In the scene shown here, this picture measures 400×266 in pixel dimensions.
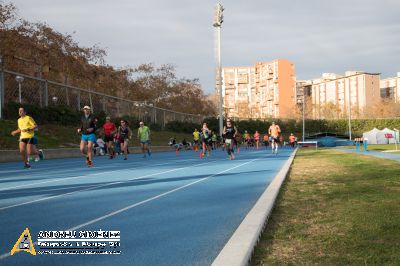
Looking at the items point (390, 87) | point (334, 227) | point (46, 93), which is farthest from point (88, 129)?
point (390, 87)

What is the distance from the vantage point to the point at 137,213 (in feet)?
19.8

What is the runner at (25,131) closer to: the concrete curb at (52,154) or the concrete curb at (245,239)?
the concrete curb at (52,154)

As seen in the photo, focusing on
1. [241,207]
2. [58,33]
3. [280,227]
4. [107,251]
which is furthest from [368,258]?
[58,33]

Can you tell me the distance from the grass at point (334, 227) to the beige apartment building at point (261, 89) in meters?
103

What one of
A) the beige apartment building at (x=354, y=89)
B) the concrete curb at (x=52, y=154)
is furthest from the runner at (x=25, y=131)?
the beige apartment building at (x=354, y=89)

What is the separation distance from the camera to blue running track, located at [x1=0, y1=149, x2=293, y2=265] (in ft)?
13.0

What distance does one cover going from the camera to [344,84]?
13650cm

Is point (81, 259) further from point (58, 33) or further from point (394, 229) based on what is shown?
point (58, 33)

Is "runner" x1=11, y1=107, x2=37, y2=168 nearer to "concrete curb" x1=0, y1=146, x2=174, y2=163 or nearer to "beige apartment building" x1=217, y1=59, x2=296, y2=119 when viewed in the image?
"concrete curb" x1=0, y1=146, x2=174, y2=163

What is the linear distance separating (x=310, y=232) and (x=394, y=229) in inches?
32.8

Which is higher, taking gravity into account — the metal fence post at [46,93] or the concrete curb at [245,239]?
the metal fence post at [46,93]

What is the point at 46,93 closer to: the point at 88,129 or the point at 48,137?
the point at 48,137

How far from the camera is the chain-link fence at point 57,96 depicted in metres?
23.3

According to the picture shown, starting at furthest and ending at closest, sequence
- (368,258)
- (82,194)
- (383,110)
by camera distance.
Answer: (383,110) → (82,194) → (368,258)
